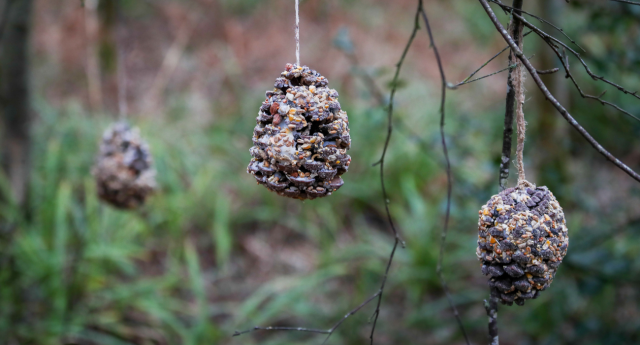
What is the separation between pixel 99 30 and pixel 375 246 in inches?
149

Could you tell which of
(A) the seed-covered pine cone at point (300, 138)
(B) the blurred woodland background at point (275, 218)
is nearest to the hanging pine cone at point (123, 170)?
(B) the blurred woodland background at point (275, 218)

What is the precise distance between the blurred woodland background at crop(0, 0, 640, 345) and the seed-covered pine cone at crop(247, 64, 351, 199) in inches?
27.5

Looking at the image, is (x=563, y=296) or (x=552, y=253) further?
(x=563, y=296)

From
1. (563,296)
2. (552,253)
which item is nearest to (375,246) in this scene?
(563,296)

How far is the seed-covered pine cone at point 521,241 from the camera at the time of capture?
0.71 metres

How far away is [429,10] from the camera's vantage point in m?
7.63

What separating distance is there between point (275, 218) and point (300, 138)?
2.77 meters

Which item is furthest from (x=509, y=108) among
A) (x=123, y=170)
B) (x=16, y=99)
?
(x=16, y=99)

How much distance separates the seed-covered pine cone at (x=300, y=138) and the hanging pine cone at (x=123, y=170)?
1040 mm

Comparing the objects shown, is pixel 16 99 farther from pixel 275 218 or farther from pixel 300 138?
pixel 300 138

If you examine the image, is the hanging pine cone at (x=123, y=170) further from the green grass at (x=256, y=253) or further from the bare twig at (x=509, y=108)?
the bare twig at (x=509, y=108)

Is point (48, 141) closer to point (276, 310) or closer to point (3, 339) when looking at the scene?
point (3, 339)

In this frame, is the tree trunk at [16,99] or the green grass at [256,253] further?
the green grass at [256,253]

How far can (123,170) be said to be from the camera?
1711 mm
